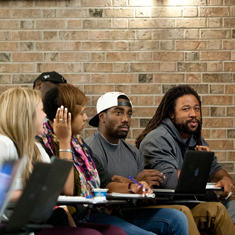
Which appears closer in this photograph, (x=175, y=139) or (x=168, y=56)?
(x=175, y=139)

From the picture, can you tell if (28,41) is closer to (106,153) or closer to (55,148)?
(106,153)

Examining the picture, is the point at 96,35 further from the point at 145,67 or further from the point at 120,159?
the point at 120,159

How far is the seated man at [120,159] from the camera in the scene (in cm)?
225

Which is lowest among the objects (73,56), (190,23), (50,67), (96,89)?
(96,89)

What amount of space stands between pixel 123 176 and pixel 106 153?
193mm

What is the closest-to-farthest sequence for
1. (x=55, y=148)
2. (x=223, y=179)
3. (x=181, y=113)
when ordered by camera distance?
(x=55, y=148) → (x=223, y=179) → (x=181, y=113)

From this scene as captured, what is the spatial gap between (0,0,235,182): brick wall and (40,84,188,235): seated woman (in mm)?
1342

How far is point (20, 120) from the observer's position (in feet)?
5.02

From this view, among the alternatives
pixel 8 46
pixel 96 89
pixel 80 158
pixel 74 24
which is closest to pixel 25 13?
pixel 8 46

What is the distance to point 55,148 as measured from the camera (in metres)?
1.94

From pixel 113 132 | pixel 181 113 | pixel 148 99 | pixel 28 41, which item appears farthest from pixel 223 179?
pixel 28 41

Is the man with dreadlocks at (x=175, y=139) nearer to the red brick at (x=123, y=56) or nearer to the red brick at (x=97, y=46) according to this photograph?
the red brick at (x=123, y=56)

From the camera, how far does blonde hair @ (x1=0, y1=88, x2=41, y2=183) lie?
152 centimetres

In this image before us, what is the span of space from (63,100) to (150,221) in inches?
35.0
